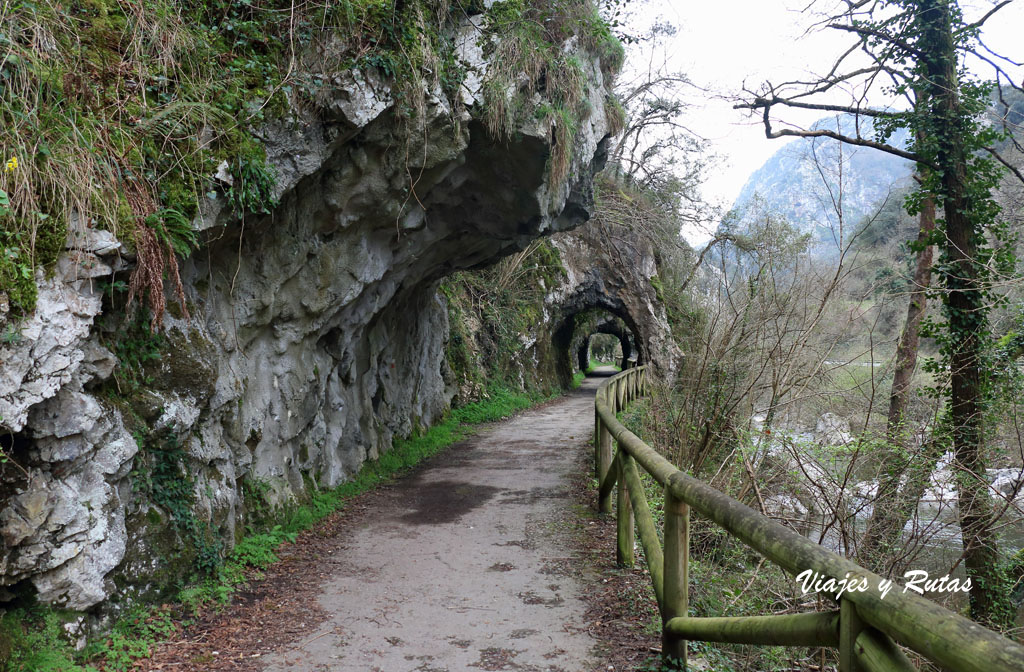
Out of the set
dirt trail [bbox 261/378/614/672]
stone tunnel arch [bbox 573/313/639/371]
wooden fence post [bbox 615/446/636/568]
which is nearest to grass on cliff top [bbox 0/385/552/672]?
dirt trail [bbox 261/378/614/672]

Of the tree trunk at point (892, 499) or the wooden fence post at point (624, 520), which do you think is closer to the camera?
the wooden fence post at point (624, 520)

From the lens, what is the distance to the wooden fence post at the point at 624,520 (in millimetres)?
4449

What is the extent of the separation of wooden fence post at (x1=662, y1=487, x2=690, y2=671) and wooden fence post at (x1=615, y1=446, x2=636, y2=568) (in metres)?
1.33

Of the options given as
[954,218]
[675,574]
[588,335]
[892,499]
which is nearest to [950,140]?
[954,218]

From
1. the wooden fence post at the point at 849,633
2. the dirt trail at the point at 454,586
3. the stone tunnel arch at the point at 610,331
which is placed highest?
the stone tunnel arch at the point at 610,331

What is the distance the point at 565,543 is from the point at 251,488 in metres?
2.65

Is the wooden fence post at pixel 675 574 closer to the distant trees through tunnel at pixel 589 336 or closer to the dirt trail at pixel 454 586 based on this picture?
the dirt trail at pixel 454 586

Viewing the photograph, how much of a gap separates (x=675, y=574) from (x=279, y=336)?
424 cm

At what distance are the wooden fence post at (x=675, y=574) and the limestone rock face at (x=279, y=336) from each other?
2.83 metres

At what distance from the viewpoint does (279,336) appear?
588cm

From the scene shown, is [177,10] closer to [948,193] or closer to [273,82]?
[273,82]

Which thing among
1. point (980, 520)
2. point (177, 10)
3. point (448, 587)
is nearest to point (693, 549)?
point (980, 520)

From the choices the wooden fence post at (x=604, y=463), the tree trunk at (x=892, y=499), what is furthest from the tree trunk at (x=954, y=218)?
the wooden fence post at (x=604, y=463)

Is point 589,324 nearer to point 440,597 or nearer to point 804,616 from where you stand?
point 440,597
